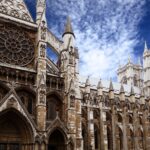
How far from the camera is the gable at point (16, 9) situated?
32.7 m

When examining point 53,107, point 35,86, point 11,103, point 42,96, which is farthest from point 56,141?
point 11,103

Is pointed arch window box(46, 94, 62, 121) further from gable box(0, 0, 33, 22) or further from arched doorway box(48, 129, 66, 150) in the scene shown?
gable box(0, 0, 33, 22)

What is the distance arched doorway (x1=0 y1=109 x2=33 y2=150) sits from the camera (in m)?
27.4

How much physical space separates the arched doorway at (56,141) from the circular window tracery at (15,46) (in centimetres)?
814

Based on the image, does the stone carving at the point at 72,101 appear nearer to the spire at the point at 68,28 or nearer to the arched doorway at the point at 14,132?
the arched doorway at the point at 14,132

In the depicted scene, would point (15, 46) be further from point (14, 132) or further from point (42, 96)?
point (14, 132)

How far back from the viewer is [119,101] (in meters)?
56.6

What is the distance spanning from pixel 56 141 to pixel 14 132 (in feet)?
14.9

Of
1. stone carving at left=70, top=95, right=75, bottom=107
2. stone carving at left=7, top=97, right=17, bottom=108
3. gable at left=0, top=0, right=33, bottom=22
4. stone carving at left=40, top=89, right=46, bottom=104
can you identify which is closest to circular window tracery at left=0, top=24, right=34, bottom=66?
gable at left=0, top=0, right=33, bottom=22

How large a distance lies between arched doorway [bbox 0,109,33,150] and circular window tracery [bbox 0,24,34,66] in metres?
Answer: 5.88

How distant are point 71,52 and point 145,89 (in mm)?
36418

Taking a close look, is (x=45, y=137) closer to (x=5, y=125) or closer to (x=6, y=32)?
(x=5, y=125)

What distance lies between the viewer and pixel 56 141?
29859mm

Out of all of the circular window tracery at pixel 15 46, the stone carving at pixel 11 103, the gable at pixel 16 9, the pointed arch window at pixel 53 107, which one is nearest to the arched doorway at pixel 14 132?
the stone carving at pixel 11 103
